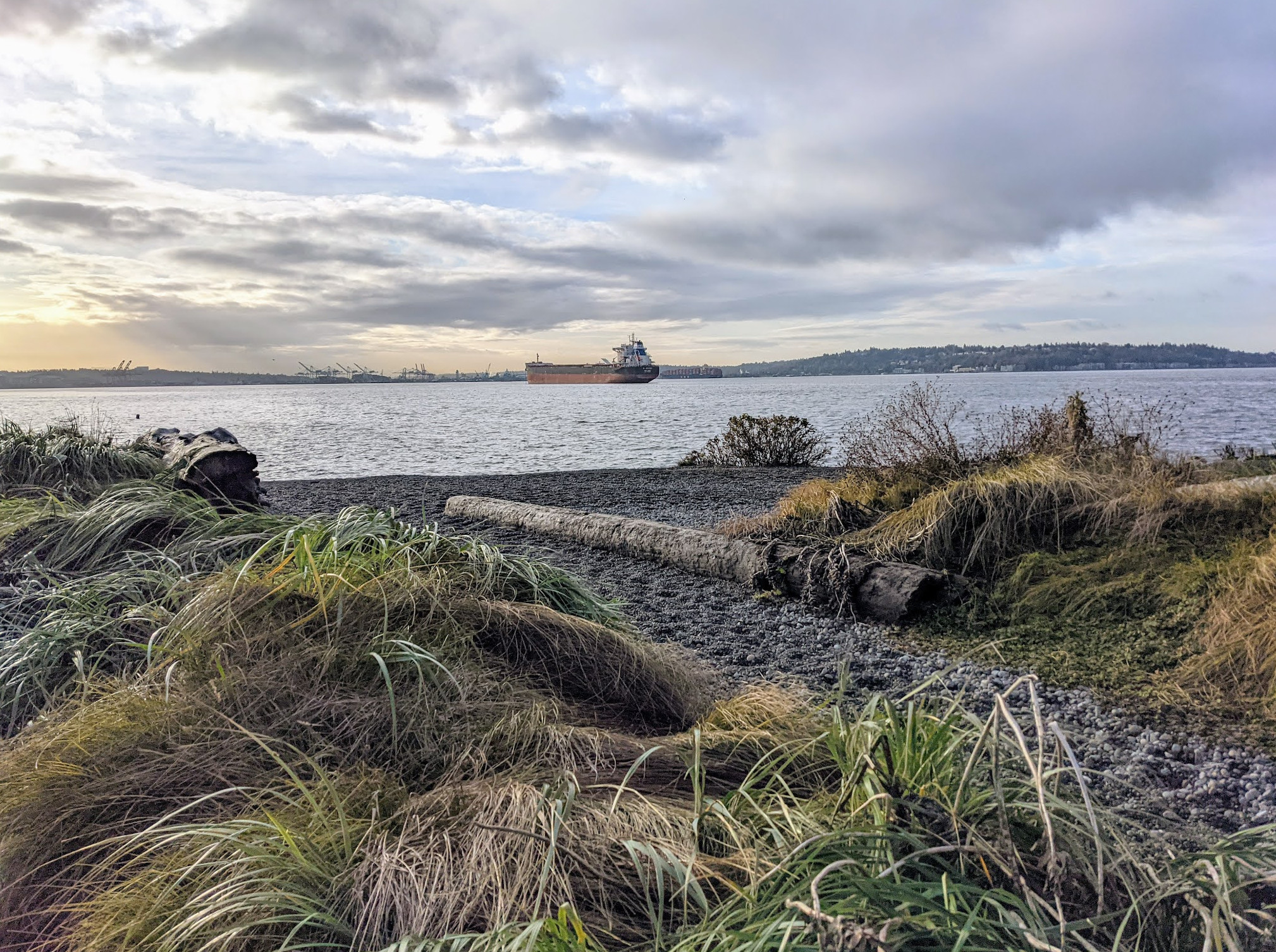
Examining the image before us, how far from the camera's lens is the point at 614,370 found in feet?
343

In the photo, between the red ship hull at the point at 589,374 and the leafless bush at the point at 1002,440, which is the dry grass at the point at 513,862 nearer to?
the leafless bush at the point at 1002,440

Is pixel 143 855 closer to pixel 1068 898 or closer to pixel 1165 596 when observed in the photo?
pixel 1068 898

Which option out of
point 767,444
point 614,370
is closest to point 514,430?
point 767,444

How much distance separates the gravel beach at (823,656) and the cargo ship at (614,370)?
9260 cm

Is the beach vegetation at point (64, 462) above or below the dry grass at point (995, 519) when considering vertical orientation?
above

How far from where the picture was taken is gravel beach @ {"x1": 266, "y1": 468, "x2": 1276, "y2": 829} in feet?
10.2

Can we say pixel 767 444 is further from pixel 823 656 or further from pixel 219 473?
pixel 823 656

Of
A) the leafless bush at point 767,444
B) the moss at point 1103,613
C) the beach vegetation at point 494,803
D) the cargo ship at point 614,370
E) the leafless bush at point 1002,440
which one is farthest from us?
the cargo ship at point 614,370

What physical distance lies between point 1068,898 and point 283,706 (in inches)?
95.6

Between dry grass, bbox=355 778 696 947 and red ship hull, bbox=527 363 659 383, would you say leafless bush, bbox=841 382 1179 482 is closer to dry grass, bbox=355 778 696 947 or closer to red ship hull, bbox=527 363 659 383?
dry grass, bbox=355 778 696 947

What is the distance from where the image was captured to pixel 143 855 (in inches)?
75.7

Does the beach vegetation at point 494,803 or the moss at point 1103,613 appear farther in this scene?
the moss at point 1103,613

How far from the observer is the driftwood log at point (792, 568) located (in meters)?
5.65

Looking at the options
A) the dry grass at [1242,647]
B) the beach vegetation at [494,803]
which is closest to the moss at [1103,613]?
the dry grass at [1242,647]
